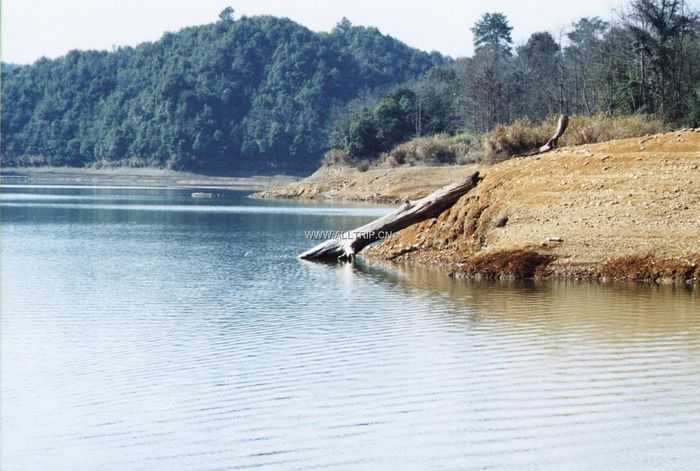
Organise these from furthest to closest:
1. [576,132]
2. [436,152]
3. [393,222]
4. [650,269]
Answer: [436,152], [576,132], [393,222], [650,269]

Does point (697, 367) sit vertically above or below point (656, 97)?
below

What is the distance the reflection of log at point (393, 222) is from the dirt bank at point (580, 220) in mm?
309

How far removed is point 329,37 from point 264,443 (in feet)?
510

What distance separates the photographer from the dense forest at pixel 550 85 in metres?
53.9

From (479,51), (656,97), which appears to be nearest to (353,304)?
(656,97)

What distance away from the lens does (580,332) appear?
16141mm

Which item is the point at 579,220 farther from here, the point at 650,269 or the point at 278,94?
the point at 278,94

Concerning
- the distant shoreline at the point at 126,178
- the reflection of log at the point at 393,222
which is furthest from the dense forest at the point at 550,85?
the reflection of log at the point at 393,222

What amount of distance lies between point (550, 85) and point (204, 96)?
65.7 m

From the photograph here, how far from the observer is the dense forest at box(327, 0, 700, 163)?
177 ft

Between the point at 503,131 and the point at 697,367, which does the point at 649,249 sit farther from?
the point at 503,131

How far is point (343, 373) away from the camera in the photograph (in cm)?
1333

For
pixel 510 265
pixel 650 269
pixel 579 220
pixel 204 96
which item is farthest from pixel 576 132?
pixel 204 96

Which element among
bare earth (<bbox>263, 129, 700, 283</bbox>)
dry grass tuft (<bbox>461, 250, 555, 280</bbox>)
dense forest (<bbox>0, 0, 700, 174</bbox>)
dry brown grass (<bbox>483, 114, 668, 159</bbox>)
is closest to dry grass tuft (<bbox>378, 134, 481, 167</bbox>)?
dense forest (<bbox>0, 0, 700, 174</bbox>)
